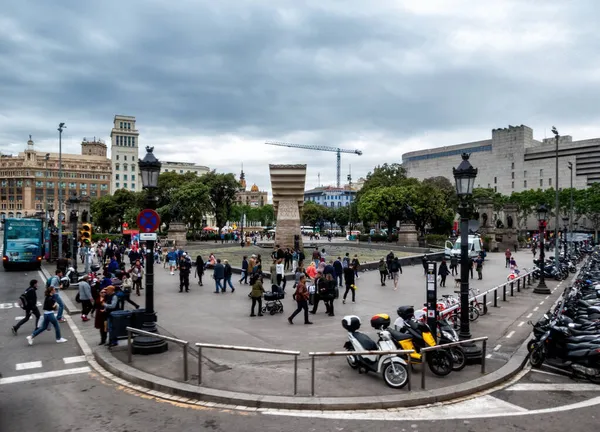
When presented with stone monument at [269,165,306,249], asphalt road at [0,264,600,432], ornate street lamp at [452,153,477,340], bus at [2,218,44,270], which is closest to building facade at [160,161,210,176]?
stone monument at [269,165,306,249]

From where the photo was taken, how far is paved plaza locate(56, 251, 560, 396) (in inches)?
341

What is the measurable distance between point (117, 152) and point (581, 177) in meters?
130

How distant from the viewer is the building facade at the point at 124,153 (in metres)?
142

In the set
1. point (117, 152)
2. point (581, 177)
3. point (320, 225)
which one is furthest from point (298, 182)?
point (117, 152)

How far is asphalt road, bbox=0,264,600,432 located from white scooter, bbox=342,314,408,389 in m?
0.78

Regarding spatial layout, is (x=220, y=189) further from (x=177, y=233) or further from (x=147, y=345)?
(x=147, y=345)

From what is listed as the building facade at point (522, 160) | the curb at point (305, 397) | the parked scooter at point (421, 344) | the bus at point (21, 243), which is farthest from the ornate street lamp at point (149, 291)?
the building facade at point (522, 160)

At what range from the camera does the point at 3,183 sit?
13988cm

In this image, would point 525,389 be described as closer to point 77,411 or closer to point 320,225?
point 77,411

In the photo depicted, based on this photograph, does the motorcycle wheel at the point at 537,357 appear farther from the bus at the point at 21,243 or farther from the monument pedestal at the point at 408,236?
the monument pedestal at the point at 408,236

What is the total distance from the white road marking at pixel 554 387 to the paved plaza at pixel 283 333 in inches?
29.3

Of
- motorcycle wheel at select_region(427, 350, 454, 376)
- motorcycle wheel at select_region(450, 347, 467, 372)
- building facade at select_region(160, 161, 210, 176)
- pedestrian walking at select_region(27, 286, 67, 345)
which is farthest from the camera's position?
building facade at select_region(160, 161, 210, 176)

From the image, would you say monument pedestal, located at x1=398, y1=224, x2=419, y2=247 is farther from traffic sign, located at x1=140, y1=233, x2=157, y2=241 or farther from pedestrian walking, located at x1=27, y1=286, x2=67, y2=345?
traffic sign, located at x1=140, y1=233, x2=157, y2=241

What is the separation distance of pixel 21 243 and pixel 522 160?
118068mm
